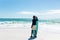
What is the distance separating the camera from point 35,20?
414 inches

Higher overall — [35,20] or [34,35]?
[35,20]

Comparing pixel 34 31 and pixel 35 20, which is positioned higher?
pixel 35 20

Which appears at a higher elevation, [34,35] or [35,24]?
[35,24]

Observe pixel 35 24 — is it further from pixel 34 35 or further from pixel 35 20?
pixel 34 35

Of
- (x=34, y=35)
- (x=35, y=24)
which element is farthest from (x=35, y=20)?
(x=34, y=35)

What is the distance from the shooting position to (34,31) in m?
10.8

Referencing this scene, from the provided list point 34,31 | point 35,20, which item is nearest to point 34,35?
point 34,31

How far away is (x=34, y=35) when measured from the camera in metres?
11.0

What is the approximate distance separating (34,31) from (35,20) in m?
0.86

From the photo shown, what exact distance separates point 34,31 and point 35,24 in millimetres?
573

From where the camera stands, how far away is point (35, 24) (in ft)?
34.7

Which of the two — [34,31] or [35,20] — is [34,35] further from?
[35,20]
